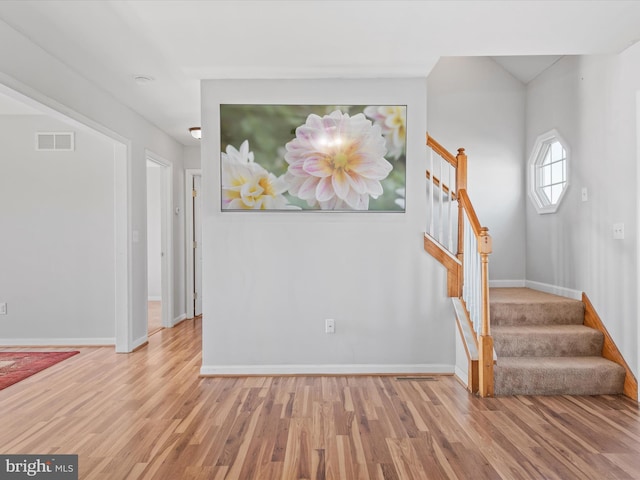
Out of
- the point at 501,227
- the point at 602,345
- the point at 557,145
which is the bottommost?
the point at 602,345

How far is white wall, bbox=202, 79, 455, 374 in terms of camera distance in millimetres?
3834

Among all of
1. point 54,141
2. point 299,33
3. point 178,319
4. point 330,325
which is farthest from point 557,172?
point 54,141

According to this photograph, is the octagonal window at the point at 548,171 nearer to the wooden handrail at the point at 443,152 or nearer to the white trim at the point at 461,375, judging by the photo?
the wooden handrail at the point at 443,152

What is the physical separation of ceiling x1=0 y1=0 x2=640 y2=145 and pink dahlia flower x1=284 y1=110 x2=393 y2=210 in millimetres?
451

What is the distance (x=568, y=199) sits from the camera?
4.14 m

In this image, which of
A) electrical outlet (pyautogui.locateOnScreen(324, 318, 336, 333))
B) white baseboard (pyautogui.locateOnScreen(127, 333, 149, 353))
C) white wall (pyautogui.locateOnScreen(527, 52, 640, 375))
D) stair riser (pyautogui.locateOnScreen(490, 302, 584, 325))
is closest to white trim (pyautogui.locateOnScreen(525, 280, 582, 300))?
white wall (pyautogui.locateOnScreen(527, 52, 640, 375))

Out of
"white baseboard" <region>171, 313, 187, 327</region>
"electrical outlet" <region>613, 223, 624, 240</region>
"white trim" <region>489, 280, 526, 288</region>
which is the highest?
"electrical outlet" <region>613, 223, 624, 240</region>

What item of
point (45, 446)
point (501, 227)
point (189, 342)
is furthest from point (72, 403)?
point (501, 227)

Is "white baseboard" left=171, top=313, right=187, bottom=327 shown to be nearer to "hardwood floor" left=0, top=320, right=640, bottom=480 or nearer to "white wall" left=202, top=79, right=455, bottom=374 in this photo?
"hardwood floor" left=0, top=320, right=640, bottom=480

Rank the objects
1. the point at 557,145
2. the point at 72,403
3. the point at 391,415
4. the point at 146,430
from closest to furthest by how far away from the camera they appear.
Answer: the point at 146,430
the point at 391,415
the point at 72,403
the point at 557,145

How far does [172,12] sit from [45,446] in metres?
2.72

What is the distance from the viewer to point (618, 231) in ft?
11.0

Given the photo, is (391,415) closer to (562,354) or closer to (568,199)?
(562,354)

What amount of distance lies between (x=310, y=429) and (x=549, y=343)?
220 centimetres
